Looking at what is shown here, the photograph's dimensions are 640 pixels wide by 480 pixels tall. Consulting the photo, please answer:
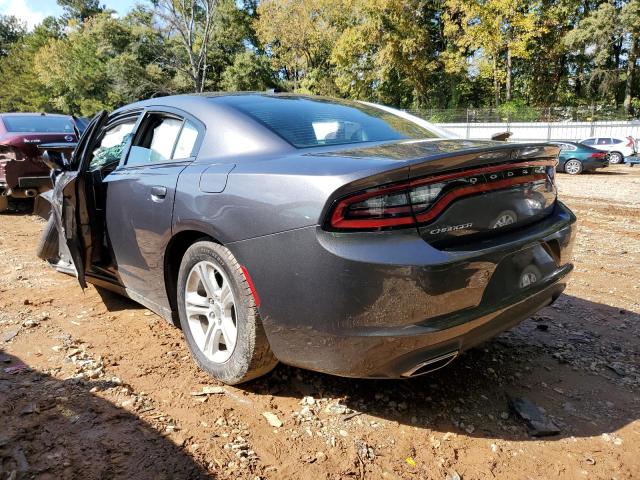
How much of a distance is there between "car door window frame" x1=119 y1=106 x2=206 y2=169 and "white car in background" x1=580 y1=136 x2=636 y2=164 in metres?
23.3

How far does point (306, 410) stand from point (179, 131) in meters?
1.75

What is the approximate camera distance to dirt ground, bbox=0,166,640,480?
2.03 m

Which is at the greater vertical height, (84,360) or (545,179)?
(545,179)

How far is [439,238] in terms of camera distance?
200cm

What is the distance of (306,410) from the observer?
2428 millimetres

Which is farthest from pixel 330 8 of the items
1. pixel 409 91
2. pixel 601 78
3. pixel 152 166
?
pixel 152 166

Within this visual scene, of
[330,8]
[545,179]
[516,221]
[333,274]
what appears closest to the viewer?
[333,274]

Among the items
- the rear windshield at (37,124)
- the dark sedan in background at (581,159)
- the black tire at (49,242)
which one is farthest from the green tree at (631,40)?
the black tire at (49,242)

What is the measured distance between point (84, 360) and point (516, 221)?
252 cm

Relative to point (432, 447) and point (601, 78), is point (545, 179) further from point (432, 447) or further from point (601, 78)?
point (601, 78)

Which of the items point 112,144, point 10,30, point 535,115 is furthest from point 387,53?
point 10,30

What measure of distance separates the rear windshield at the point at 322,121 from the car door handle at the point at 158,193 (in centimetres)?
62

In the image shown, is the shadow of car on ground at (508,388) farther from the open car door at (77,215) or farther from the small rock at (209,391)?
the open car door at (77,215)

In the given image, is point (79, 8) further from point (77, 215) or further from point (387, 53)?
point (77, 215)
